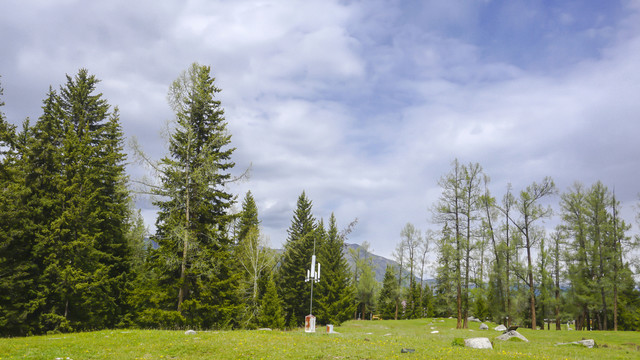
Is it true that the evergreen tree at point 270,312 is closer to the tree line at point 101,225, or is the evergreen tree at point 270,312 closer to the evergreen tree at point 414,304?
the tree line at point 101,225

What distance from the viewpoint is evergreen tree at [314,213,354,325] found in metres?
46.5

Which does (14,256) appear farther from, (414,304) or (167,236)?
(414,304)

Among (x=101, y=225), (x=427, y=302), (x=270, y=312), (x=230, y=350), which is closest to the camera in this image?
(x=230, y=350)

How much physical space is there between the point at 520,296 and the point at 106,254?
39038mm

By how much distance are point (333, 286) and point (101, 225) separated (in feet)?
95.2

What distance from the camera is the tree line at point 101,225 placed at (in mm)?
23156

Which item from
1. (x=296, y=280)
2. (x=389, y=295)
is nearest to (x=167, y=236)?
(x=296, y=280)

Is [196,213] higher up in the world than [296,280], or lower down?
higher up

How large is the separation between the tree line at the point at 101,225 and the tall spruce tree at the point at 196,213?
0.22 feet

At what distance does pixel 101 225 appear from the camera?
2798 cm

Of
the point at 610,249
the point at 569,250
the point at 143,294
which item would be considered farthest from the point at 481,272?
the point at 143,294

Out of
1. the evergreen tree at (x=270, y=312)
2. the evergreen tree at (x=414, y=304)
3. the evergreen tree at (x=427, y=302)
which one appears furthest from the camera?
the evergreen tree at (x=427, y=302)

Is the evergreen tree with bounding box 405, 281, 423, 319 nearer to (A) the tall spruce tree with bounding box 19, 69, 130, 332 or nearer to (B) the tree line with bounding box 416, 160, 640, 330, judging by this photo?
(B) the tree line with bounding box 416, 160, 640, 330

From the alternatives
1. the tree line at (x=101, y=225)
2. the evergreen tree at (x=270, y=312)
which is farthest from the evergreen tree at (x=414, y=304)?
the tree line at (x=101, y=225)
